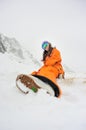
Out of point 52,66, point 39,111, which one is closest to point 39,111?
point 39,111

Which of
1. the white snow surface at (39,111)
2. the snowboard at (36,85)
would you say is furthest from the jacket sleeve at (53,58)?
the white snow surface at (39,111)

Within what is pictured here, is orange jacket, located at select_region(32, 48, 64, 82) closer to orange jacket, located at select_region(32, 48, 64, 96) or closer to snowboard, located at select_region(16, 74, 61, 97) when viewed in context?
orange jacket, located at select_region(32, 48, 64, 96)

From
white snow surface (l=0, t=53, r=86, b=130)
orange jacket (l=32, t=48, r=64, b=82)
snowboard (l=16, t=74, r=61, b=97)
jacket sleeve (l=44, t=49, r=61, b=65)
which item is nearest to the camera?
white snow surface (l=0, t=53, r=86, b=130)

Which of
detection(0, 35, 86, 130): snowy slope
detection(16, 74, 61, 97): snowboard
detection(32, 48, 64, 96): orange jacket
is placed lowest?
detection(0, 35, 86, 130): snowy slope

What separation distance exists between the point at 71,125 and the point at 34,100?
4.03ft

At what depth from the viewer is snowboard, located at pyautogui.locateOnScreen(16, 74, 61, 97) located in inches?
204

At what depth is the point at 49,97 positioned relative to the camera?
15.7ft

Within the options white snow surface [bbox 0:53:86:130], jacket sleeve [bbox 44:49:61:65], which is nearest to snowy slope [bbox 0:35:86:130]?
white snow surface [bbox 0:53:86:130]

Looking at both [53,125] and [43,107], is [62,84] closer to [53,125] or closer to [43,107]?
[43,107]

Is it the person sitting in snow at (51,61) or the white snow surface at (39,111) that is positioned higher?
the person sitting in snow at (51,61)

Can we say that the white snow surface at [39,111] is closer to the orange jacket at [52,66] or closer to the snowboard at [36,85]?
the snowboard at [36,85]

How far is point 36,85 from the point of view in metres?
5.19

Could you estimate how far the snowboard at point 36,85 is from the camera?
204 inches

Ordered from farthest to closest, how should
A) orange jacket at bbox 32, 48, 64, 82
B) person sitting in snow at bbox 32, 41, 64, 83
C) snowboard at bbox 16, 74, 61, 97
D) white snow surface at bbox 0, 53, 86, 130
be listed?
person sitting in snow at bbox 32, 41, 64, 83
orange jacket at bbox 32, 48, 64, 82
snowboard at bbox 16, 74, 61, 97
white snow surface at bbox 0, 53, 86, 130
